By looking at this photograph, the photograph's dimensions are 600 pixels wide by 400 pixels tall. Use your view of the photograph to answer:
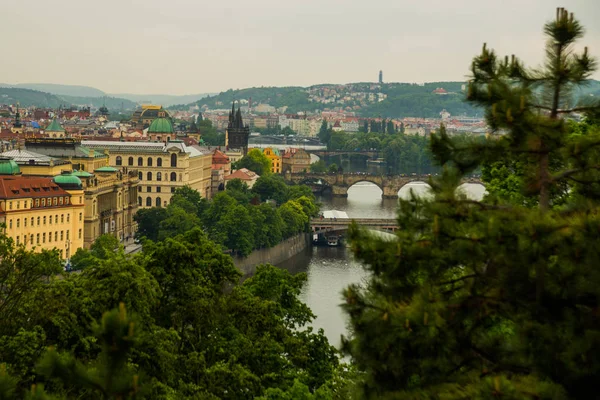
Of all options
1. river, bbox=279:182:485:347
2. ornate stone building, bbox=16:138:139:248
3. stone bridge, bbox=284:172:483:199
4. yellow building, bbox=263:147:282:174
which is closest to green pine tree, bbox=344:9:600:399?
A: river, bbox=279:182:485:347

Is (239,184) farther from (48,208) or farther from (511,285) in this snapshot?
(511,285)

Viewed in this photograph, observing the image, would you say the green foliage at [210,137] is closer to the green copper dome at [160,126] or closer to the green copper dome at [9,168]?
the green copper dome at [160,126]

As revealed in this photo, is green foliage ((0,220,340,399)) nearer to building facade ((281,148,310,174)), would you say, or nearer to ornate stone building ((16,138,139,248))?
ornate stone building ((16,138,139,248))

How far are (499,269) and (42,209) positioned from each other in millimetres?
43357

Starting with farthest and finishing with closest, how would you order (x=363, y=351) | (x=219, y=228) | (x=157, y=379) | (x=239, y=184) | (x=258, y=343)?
(x=239, y=184) → (x=219, y=228) → (x=258, y=343) → (x=157, y=379) → (x=363, y=351)

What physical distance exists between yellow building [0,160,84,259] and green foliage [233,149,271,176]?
53.0 meters

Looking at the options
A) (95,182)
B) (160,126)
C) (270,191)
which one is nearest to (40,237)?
(95,182)

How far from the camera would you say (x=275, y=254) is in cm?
6462

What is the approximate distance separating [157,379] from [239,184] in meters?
67.6

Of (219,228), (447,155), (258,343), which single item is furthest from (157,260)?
(219,228)

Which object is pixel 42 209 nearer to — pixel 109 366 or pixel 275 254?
pixel 275 254

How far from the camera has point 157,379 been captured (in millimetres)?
18797

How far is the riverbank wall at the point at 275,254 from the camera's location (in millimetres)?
59938

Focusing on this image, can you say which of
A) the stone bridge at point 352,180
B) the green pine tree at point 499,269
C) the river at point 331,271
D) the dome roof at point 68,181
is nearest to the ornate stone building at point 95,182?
the dome roof at point 68,181
